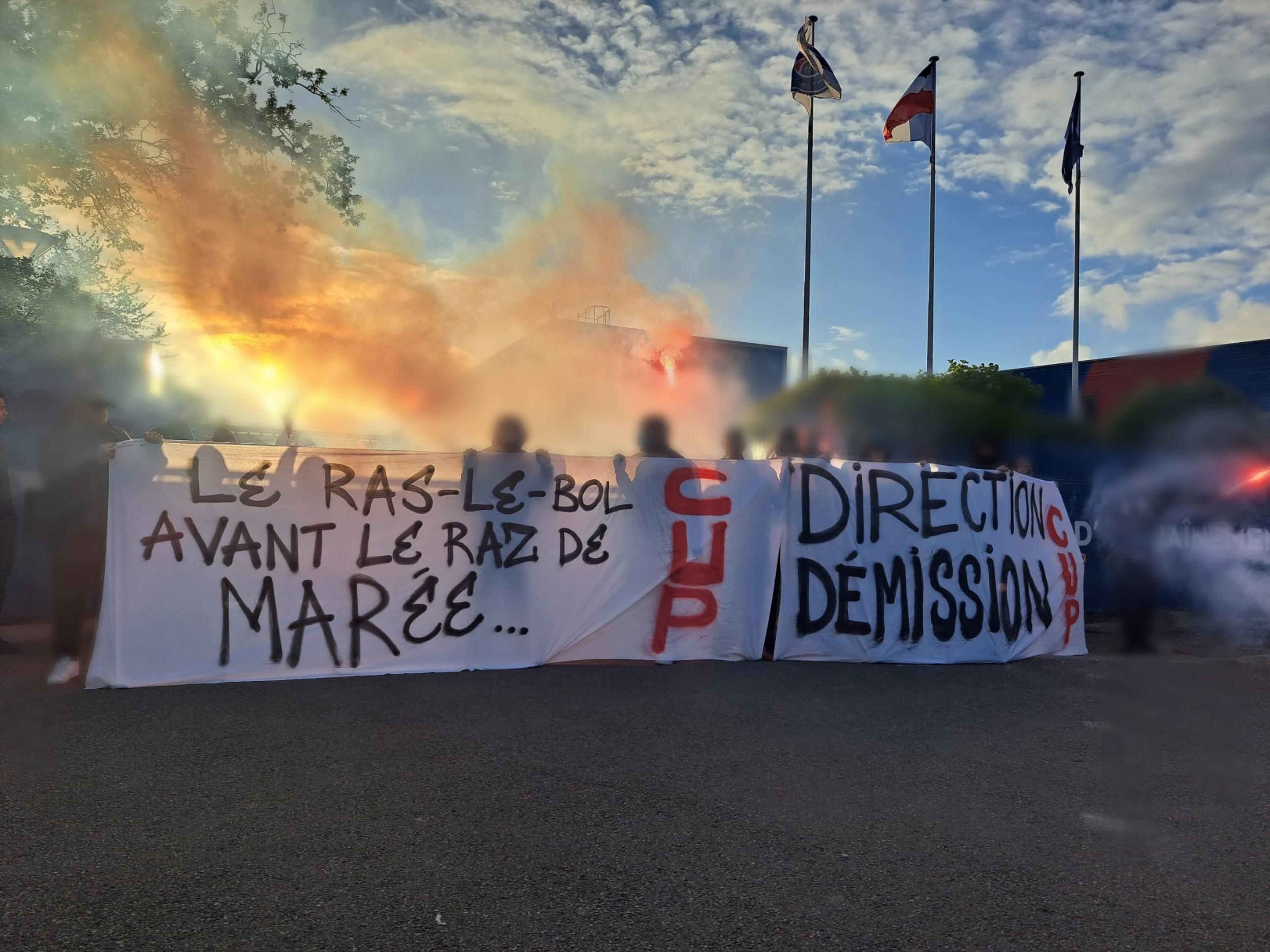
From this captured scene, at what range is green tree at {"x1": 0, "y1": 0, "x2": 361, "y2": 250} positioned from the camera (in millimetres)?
11086

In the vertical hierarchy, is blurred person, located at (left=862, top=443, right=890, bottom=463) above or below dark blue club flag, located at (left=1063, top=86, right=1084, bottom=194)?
below

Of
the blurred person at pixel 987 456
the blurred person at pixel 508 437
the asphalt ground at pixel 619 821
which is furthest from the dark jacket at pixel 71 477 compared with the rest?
the blurred person at pixel 987 456

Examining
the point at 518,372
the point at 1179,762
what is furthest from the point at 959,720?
the point at 518,372

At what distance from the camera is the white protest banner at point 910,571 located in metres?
6.83

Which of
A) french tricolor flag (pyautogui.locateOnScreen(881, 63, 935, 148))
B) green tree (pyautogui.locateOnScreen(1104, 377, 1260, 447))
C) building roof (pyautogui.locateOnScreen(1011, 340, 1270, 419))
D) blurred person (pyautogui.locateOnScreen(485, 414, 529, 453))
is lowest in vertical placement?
blurred person (pyautogui.locateOnScreen(485, 414, 529, 453))

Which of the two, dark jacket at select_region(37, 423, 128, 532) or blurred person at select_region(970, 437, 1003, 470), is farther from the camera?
blurred person at select_region(970, 437, 1003, 470)

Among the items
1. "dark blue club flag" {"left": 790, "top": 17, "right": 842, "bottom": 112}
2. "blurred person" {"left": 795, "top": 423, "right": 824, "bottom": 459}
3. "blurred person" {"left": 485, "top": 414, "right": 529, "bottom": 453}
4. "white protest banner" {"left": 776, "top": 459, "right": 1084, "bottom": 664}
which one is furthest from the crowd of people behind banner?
"dark blue club flag" {"left": 790, "top": 17, "right": 842, "bottom": 112}

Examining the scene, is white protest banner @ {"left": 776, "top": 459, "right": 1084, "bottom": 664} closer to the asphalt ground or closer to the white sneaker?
the asphalt ground

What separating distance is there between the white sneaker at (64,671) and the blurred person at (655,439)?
13.4 feet

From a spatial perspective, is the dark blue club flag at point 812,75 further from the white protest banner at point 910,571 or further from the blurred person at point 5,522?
the blurred person at point 5,522

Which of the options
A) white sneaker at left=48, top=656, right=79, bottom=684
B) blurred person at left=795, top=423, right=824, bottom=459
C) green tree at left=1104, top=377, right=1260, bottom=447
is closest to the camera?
white sneaker at left=48, top=656, right=79, bottom=684

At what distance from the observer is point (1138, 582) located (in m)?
9.70

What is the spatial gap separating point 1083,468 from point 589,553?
25.8 ft

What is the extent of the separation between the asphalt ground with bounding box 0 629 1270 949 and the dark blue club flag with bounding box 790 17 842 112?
16326 millimetres
